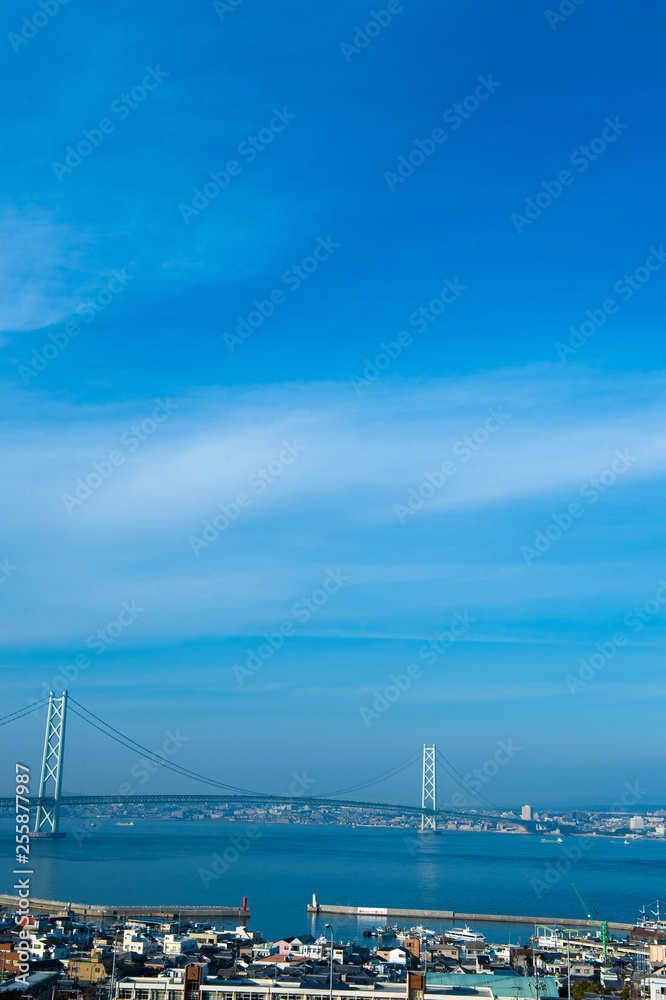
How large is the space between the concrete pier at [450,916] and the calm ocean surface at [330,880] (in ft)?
0.88

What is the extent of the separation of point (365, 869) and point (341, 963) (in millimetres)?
15645

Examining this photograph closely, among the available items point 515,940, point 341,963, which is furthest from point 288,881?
point 341,963

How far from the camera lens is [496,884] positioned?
67.1ft

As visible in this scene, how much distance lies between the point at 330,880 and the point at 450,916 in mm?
5929

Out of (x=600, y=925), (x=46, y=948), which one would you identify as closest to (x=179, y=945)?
(x=46, y=948)

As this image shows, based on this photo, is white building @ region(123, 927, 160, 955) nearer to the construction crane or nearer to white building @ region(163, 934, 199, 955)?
white building @ region(163, 934, 199, 955)

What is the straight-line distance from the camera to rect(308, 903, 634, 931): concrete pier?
14023 millimetres

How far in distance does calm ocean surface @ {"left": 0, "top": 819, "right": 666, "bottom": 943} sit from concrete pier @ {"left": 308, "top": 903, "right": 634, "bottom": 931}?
269 millimetres

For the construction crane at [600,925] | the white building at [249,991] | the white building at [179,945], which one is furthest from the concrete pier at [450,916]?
the white building at [249,991]

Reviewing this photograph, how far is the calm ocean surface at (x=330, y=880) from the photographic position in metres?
15.2

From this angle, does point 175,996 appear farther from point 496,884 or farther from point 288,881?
point 496,884

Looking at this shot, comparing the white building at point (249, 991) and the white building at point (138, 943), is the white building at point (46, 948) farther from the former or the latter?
the white building at point (249, 991)

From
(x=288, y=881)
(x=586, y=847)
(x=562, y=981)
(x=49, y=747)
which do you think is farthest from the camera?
(x=586, y=847)

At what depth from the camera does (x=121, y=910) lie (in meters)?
12.9
